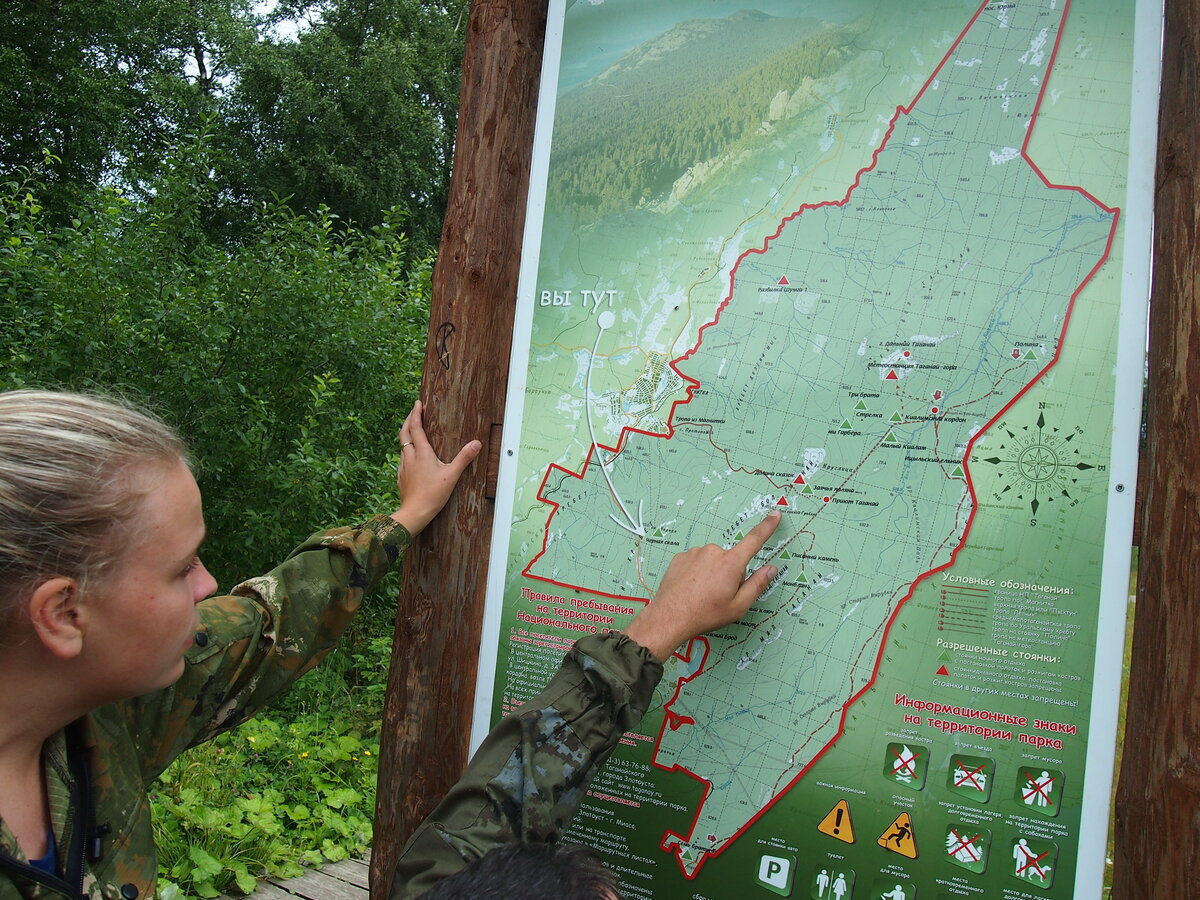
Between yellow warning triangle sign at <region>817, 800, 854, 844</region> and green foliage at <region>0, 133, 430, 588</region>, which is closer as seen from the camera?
yellow warning triangle sign at <region>817, 800, 854, 844</region>

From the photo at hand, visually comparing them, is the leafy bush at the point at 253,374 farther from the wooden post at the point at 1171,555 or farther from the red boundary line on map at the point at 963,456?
the wooden post at the point at 1171,555

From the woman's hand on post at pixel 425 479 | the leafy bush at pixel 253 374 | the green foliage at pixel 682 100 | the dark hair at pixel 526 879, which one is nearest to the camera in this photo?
the dark hair at pixel 526 879

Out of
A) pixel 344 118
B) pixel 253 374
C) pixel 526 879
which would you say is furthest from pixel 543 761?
pixel 344 118

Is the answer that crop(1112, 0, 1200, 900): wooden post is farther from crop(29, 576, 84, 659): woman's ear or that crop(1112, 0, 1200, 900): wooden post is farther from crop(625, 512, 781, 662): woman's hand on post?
crop(29, 576, 84, 659): woman's ear

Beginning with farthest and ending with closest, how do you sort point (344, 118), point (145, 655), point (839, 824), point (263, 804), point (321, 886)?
point (344, 118), point (263, 804), point (321, 886), point (839, 824), point (145, 655)

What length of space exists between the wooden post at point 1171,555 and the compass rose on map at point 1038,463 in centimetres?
11

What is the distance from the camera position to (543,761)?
1532mm

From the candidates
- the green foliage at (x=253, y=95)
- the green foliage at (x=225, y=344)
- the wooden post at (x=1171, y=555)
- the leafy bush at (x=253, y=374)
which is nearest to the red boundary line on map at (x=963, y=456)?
the wooden post at (x=1171, y=555)

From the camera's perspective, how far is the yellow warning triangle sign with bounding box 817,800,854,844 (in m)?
1.56

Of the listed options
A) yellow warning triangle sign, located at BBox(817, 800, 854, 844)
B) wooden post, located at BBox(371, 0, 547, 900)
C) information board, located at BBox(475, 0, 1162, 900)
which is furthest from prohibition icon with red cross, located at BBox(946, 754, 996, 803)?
wooden post, located at BBox(371, 0, 547, 900)

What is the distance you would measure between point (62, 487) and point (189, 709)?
56 cm

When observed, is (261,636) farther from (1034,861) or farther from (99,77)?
(99,77)

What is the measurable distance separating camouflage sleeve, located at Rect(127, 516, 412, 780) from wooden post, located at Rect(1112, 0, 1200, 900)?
53.6 inches

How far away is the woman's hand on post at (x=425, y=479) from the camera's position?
1.98m
